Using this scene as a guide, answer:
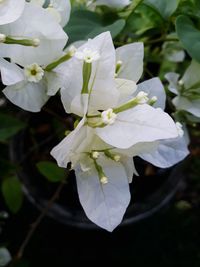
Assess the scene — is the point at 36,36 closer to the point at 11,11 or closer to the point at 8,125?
the point at 11,11

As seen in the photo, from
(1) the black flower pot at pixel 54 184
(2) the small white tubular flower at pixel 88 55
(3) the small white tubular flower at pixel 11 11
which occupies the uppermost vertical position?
(3) the small white tubular flower at pixel 11 11

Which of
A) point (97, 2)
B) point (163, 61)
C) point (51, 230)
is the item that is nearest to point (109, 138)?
point (97, 2)

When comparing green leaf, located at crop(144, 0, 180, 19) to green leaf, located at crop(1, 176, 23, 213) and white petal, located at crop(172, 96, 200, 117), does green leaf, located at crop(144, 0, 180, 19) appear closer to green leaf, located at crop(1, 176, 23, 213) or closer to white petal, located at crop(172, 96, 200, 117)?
white petal, located at crop(172, 96, 200, 117)

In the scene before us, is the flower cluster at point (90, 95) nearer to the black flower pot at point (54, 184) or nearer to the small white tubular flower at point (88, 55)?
the small white tubular flower at point (88, 55)

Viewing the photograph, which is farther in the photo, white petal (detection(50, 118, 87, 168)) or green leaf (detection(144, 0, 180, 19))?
green leaf (detection(144, 0, 180, 19))

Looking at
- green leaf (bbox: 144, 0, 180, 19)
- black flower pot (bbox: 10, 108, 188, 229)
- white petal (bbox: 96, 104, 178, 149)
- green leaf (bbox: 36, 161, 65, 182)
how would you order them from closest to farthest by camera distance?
white petal (bbox: 96, 104, 178, 149)
green leaf (bbox: 144, 0, 180, 19)
green leaf (bbox: 36, 161, 65, 182)
black flower pot (bbox: 10, 108, 188, 229)

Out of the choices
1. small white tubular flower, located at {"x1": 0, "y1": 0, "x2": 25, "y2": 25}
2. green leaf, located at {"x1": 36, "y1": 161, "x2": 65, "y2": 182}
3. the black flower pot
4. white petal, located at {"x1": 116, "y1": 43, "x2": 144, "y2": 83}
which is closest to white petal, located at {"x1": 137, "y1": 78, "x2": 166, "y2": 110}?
white petal, located at {"x1": 116, "y1": 43, "x2": 144, "y2": 83}

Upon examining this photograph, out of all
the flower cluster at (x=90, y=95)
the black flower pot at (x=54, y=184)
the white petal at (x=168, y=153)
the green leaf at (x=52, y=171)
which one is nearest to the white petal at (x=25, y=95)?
the flower cluster at (x=90, y=95)

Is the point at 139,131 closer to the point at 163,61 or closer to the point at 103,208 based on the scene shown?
the point at 103,208
